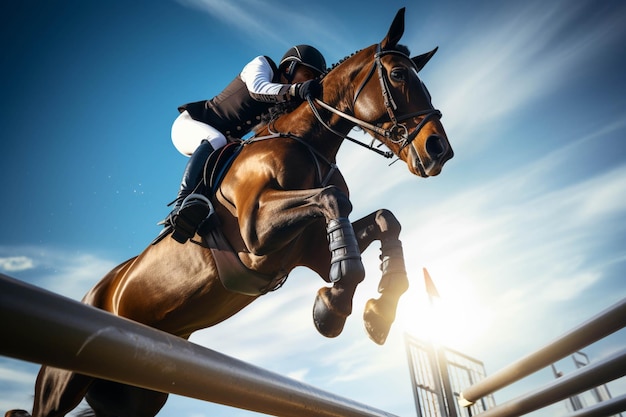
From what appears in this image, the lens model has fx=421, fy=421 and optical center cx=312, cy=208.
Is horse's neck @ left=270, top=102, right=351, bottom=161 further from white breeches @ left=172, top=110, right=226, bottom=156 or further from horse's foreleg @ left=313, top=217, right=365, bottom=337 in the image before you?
horse's foreleg @ left=313, top=217, right=365, bottom=337

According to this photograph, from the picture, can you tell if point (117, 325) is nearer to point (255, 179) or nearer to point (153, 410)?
point (255, 179)

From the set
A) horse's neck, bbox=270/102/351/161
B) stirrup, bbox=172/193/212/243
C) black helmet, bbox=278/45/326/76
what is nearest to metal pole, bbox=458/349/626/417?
horse's neck, bbox=270/102/351/161

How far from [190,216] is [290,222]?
76 centimetres

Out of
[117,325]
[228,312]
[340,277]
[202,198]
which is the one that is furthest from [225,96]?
[117,325]

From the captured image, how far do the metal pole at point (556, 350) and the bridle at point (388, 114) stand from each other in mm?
1296

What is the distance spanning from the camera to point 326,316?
2094mm

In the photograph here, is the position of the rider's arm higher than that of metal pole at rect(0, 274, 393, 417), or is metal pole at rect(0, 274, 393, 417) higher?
the rider's arm

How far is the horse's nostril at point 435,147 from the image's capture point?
2.38 m

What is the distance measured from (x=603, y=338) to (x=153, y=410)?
311cm

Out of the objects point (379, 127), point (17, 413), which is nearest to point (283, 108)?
point (379, 127)

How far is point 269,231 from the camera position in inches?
92.4

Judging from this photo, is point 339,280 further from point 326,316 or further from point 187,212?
point 187,212

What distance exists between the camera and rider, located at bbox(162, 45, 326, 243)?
2.73 metres

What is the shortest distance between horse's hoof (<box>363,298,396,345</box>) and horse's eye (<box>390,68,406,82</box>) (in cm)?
145
